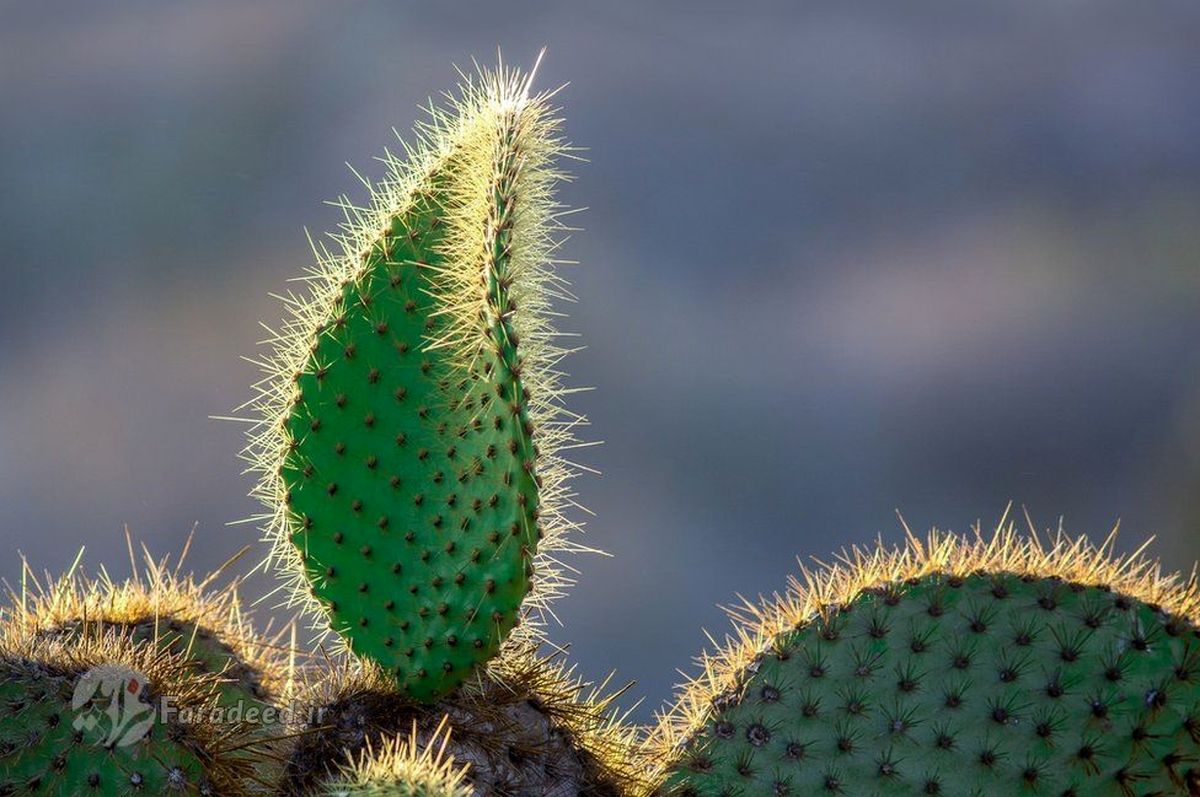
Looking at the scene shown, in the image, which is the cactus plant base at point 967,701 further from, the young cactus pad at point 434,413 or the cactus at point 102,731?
the cactus at point 102,731

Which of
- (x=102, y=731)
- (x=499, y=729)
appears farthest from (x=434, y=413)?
(x=102, y=731)

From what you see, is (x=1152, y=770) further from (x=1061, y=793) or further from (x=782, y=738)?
(x=782, y=738)

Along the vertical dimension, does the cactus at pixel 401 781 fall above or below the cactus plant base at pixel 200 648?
above

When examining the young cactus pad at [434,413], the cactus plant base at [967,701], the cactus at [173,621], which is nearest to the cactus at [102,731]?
the cactus at [173,621]

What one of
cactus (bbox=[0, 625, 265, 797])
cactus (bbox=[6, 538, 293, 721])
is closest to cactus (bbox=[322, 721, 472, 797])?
cactus (bbox=[0, 625, 265, 797])

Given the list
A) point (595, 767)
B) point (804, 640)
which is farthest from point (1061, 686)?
point (595, 767)

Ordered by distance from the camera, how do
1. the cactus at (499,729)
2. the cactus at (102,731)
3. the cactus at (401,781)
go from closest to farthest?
the cactus at (401,781)
the cactus at (102,731)
the cactus at (499,729)
